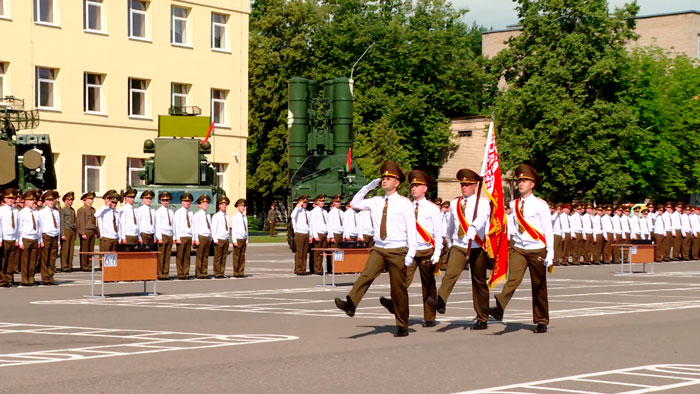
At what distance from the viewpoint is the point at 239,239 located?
27500 mm

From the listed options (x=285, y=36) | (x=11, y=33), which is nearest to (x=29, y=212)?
(x=11, y=33)

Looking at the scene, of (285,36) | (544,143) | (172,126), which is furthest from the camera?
(285,36)

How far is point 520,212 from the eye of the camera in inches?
594

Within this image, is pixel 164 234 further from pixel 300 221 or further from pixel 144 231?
pixel 300 221

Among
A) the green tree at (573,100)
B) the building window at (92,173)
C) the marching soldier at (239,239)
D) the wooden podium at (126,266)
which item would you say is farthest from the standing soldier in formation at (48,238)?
the green tree at (573,100)

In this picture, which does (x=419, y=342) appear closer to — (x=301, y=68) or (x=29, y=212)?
(x=29, y=212)

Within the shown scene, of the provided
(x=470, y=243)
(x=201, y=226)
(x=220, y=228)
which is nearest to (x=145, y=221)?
(x=201, y=226)

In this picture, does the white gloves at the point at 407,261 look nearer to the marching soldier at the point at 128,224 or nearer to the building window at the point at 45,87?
the marching soldier at the point at 128,224

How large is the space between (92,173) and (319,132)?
1245cm

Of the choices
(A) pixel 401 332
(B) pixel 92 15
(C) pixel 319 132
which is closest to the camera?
(A) pixel 401 332

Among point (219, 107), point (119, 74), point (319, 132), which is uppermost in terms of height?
point (119, 74)

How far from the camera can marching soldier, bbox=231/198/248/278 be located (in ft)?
90.3

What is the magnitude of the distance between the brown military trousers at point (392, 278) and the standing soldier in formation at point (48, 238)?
1148 cm

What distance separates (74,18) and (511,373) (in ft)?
136
